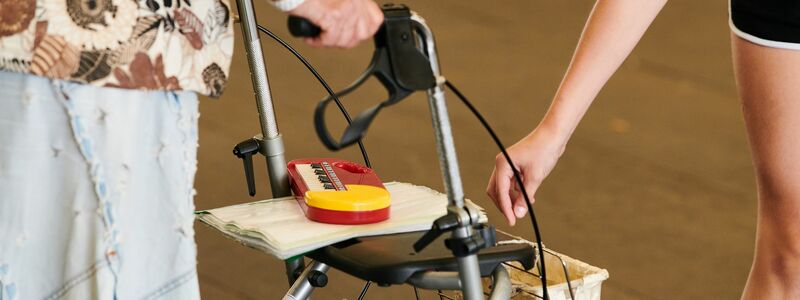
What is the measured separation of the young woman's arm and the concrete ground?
1.38 metres

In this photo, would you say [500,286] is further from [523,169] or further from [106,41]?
[106,41]

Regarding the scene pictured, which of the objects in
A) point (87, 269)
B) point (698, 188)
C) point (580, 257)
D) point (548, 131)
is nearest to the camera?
point (87, 269)

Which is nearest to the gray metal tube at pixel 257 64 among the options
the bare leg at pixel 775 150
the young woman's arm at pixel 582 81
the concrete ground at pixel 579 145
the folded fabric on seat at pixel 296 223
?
the folded fabric on seat at pixel 296 223

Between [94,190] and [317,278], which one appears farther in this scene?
[317,278]

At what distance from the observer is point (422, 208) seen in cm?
169

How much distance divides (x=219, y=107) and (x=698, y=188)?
187 centimetres

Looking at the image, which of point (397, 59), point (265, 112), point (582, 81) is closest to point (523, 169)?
point (582, 81)

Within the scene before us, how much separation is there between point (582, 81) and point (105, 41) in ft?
2.67

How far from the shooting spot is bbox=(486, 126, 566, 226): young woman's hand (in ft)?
5.70

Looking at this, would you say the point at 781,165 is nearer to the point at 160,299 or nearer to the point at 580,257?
the point at 160,299

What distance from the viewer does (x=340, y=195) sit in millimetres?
1662

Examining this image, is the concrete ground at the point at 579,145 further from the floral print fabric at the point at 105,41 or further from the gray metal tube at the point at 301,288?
the floral print fabric at the point at 105,41

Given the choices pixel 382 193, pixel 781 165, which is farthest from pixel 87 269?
pixel 781 165

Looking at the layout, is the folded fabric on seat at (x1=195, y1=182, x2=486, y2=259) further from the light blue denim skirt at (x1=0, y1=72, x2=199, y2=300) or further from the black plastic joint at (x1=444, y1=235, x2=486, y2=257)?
the light blue denim skirt at (x1=0, y1=72, x2=199, y2=300)
